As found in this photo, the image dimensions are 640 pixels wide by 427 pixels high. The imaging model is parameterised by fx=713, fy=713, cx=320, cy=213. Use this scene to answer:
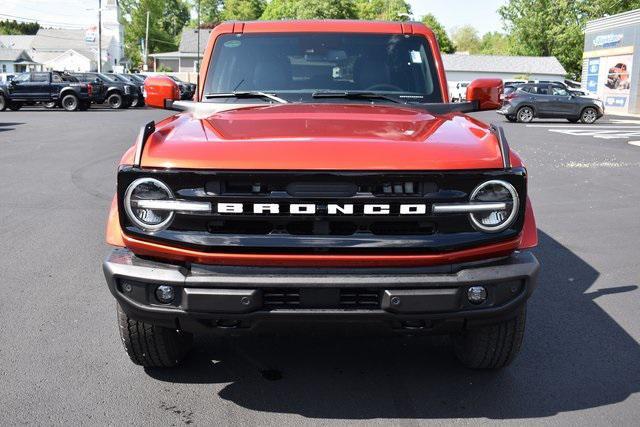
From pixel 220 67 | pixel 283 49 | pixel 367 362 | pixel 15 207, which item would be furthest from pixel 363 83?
pixel 15 207

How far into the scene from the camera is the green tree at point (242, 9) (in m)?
121

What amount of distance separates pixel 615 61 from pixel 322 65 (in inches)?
1584

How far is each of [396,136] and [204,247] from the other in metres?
1.00

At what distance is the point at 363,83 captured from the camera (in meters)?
4.58

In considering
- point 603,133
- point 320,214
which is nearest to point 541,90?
point 603,133

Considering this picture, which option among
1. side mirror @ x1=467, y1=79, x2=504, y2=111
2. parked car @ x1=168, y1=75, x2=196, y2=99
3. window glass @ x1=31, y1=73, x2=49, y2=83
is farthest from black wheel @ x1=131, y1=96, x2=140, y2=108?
side mirror @ x1=467, y1=79, x2=504, y2=111

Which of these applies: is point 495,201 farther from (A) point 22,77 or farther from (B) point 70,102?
(A) point 22,77

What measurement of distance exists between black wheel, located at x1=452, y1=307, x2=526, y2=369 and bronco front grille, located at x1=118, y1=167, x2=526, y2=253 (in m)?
0.66

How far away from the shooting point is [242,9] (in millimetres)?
121125

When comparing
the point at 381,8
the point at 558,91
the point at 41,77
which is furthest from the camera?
the point at 381,8

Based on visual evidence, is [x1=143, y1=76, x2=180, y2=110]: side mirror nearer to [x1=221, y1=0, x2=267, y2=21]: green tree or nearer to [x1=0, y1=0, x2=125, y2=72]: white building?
[x1=0, y1=0, x2=125, y2=72]: white building

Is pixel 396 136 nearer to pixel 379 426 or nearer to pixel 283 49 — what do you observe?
pixel 379 426

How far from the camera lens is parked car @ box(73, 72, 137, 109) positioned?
1261 inches

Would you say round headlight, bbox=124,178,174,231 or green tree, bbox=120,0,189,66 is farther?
green tree, bbox=120,0,189,66
